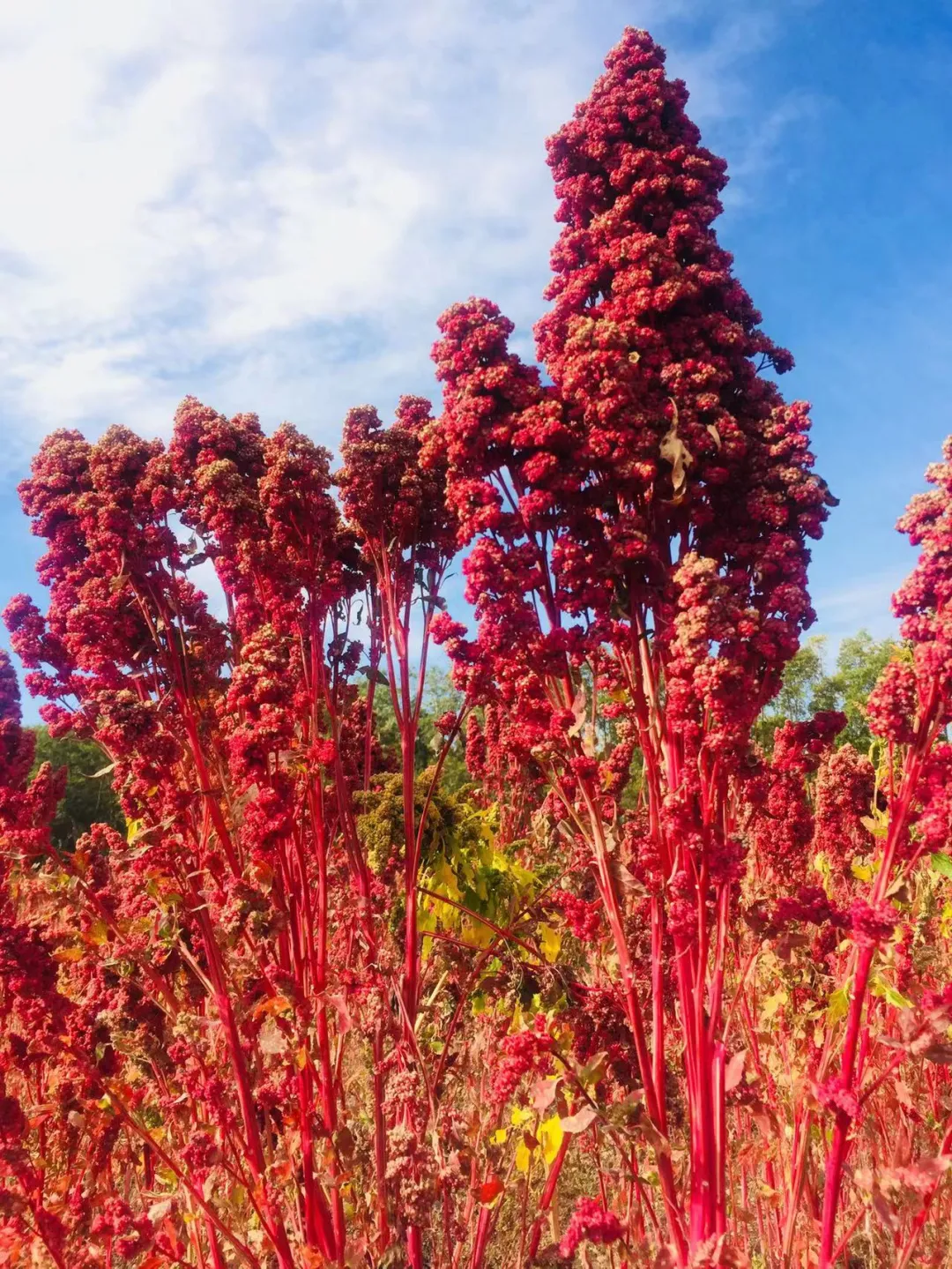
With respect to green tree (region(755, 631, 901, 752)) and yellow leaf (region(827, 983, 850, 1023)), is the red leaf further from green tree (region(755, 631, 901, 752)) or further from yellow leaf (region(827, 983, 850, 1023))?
green tree (region(755, 631, 901, 752))

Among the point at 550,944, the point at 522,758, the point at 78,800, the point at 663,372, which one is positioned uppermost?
the point at 663,372

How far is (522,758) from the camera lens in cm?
286

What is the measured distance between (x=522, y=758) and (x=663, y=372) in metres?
1.28

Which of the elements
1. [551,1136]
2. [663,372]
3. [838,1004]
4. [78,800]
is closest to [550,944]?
[551,1136]

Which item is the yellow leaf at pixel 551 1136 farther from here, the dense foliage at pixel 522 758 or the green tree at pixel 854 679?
the green tree at pixel 854 679

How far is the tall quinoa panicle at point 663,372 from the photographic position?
218 cm

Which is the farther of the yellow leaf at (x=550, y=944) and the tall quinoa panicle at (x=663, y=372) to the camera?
the yellow leaf at (x=550, y=944)

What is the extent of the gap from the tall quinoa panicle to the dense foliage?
0.04 feet

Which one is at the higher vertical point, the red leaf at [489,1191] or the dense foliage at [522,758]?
the dense foliage at [522,758]

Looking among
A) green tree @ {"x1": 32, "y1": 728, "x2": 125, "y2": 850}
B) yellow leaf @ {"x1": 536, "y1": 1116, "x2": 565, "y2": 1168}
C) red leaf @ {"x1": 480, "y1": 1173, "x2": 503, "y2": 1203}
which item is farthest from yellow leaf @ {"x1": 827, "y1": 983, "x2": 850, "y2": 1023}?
green tree @ {"x1": 32, "y1": 728, "x2": 125, "y2": 850}

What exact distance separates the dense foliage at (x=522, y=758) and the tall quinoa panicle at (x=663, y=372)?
0.01 metres

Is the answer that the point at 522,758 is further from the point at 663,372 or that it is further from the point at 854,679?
the point at 854,679

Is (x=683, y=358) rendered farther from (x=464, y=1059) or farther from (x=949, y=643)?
(x=464, y=1059)

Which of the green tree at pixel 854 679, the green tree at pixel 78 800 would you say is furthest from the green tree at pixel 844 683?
the green tree at pixel 78 800
